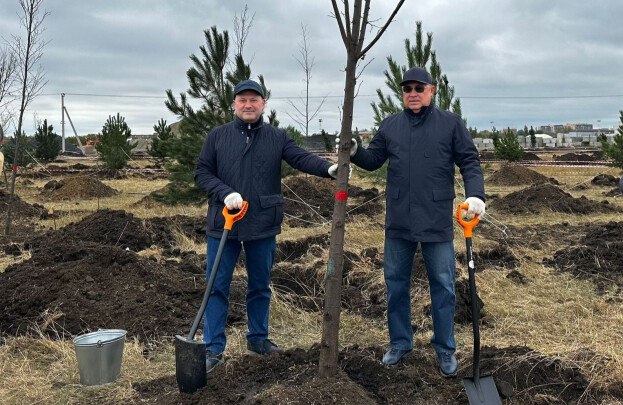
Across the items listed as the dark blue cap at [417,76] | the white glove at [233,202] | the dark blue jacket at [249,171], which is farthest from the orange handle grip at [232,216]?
the dark blue cap at [417,76]

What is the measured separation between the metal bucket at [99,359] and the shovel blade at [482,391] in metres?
2.06

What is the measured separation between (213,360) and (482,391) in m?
1.56

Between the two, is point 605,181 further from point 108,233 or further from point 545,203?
point 108,233

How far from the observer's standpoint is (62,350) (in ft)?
12.8

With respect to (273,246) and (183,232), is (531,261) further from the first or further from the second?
(183,232)

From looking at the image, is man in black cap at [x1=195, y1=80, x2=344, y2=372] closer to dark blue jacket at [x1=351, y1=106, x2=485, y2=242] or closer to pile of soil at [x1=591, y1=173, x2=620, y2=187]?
dark blue jacket at [x1=351, y1=106, x2=485, y2=242]

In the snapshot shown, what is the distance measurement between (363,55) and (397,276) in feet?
4.33

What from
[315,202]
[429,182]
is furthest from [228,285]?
[315,202]

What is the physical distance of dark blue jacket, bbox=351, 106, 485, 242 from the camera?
318 cm

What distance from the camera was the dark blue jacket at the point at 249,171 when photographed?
134 inches

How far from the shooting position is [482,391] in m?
2.86

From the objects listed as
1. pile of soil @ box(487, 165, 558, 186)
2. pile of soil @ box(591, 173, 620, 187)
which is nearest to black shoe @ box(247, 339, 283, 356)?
pile of soil @ box(591, 173, 620, 187)

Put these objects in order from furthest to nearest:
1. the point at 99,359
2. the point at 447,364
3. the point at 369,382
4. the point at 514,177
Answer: the point at 514,177 → the point at 99,359 → the point at 447,364 → the point at 369,382

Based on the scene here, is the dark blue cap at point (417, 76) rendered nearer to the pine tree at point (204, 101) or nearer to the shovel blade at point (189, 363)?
the shovel blade at point (189, 363)
